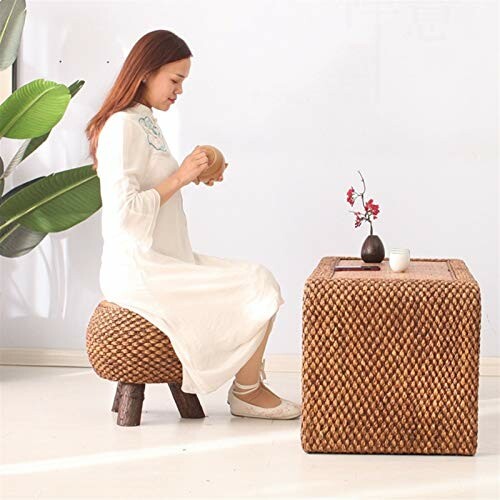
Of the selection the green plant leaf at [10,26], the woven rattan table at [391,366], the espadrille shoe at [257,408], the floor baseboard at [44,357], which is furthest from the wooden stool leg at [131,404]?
the green plant leaf at [10,26]

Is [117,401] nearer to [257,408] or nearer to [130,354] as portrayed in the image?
[130,354]

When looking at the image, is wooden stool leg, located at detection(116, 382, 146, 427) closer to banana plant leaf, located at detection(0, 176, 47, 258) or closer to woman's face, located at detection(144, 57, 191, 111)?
woman's face, located at detection(144, 57, 191, 111)

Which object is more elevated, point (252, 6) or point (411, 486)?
point (252, 6)

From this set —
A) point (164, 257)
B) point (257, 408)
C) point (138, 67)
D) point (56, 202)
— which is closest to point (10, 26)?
point (56, 202)

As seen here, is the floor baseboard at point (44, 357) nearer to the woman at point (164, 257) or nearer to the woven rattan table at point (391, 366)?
the woman at point (164, 257)

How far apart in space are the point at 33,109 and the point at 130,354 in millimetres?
1041

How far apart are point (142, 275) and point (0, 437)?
2.00 feet

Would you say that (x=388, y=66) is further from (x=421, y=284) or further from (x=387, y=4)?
(x=421, y=284)

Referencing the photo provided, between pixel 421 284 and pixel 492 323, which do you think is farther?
pixel 492 323

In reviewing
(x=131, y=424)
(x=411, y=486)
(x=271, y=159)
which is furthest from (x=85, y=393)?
(x=411, y=486)

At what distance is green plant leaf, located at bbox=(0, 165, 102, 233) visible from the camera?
4.10 meters

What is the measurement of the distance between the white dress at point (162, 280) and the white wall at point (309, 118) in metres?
0.98

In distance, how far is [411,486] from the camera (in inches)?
111

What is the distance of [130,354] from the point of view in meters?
3.34
